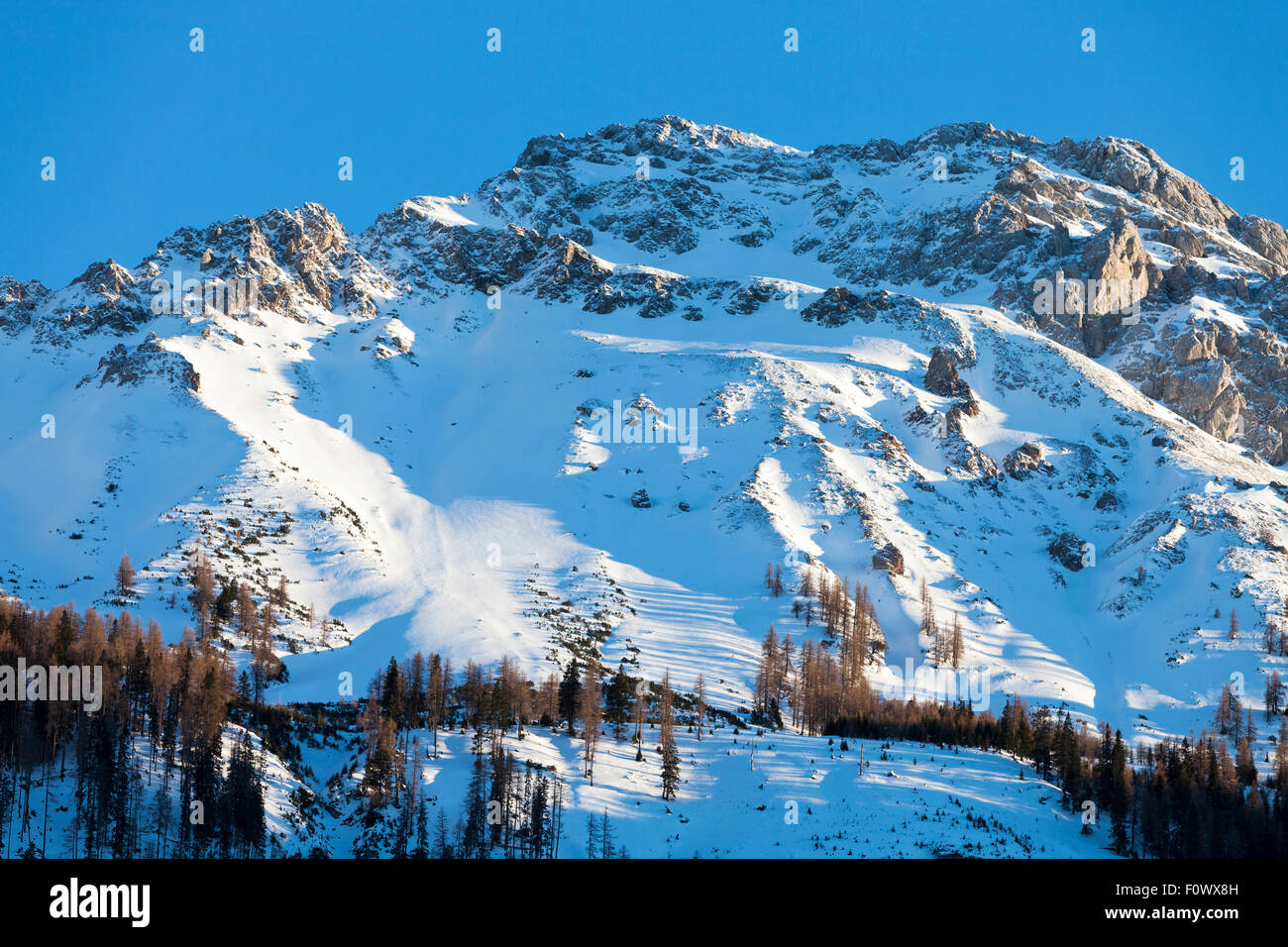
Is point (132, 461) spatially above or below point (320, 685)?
above

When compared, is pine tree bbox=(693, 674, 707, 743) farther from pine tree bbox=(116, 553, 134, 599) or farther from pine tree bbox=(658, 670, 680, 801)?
pine tree bbox=(116, 553, 134, 599)

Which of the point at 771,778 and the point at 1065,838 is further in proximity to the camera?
the point at 771,778

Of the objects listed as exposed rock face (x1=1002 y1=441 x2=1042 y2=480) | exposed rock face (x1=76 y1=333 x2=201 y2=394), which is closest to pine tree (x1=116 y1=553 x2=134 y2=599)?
exposed rock face (x1=76 y1=333 x2=201 y2=394)

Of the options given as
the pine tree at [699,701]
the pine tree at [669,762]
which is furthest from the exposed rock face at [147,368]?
the pine tree at [669,762]

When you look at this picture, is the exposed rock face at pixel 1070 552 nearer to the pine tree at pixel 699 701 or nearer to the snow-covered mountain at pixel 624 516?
the snow-covered mountain at pixel 624 516

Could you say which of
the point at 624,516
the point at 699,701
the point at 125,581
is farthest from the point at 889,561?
the point at 125,581

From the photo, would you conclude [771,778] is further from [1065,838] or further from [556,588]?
[556,588]

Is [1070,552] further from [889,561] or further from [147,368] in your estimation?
[147,368]
